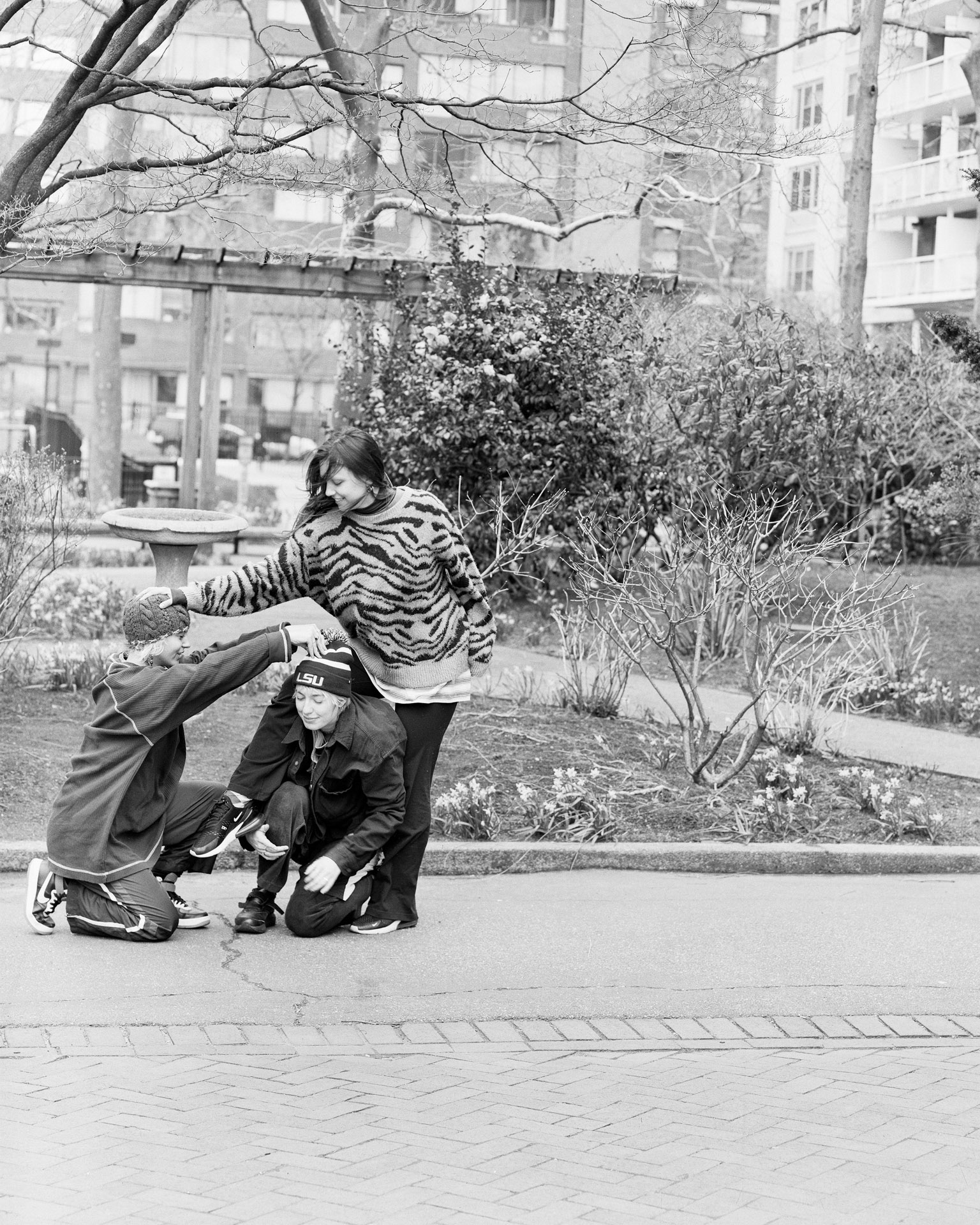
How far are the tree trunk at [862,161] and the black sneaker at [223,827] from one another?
748 inches

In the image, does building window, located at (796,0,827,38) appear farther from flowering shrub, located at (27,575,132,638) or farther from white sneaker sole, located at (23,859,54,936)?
white sneaker sole, located at (23,859,54,936)

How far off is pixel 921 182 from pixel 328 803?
42456 mm

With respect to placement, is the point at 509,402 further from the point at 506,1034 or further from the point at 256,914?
the point at 506,1034

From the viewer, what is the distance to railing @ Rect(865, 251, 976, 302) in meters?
42.8

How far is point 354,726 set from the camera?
18.7ft

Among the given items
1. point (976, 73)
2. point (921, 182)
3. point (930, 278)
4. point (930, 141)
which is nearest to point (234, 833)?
point (976, 73)

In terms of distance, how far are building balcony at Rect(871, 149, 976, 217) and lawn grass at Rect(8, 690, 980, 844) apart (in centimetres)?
3604

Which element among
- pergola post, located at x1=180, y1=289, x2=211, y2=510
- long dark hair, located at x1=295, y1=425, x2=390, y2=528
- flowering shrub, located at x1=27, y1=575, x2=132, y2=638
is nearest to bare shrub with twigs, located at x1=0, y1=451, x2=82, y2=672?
flowering shrub, located at x1=27, y1=575, x2=132, y2=638

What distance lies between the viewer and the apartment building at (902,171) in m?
42.5

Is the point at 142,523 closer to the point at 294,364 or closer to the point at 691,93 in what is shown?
the point at 691,93

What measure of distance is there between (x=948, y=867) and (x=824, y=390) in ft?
27.8

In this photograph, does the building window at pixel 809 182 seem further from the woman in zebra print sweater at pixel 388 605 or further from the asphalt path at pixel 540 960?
the woman in zebra print sweater at pixel 388 605

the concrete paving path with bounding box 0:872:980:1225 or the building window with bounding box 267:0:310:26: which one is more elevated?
the building window with bounding box 267:0:310:26

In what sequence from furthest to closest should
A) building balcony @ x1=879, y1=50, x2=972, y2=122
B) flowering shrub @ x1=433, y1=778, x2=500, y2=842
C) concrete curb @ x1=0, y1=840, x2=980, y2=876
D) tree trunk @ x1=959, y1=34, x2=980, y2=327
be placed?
1. building balcony @ x1=879, y1=50, x2=972, y2=122
2. tree trunk @ x1=959, y1=34, x2=980, y2=327
3. flowering shrub @ x1=433, y1=778, x2=500, y2=842
4. concrete curb @ x1=0, y1=840, x2=980, y2=876
